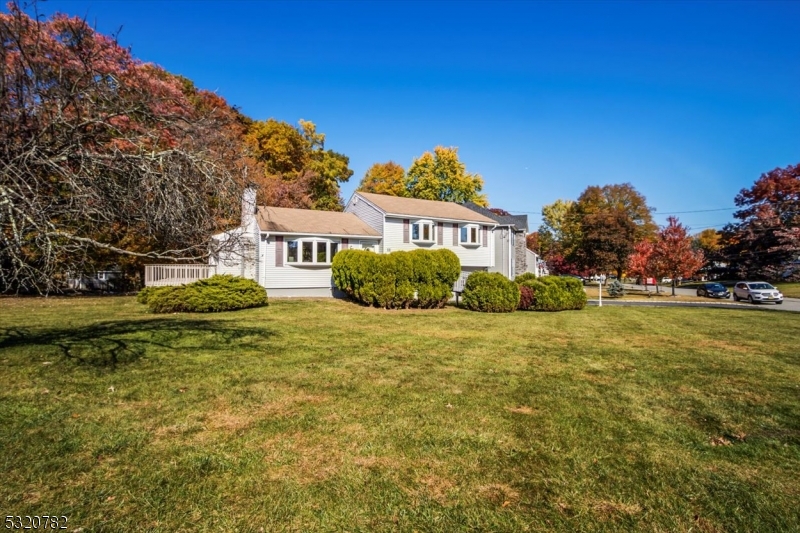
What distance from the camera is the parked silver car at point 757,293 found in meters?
24.0

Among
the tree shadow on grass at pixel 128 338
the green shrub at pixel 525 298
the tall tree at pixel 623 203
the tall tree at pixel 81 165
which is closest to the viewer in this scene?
the tall tree at pixel 81 165

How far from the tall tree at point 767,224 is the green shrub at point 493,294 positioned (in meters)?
35.5

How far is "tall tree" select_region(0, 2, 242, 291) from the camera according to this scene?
16.8ft

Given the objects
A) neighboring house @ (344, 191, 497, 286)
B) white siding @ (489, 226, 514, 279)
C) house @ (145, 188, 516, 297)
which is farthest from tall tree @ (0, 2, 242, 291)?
white siding @ (489, 226, 514, 279)

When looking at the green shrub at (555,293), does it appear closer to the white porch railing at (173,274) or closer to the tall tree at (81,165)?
the tall tree at (81,165)

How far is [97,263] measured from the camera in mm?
19422

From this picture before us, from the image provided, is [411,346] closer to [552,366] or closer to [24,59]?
[552,366]

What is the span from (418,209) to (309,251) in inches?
314

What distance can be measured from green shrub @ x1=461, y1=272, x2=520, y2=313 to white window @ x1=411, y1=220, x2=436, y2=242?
7694 millimetres

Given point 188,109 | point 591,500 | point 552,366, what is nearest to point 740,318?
point 552,366

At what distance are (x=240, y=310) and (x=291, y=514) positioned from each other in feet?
40.7

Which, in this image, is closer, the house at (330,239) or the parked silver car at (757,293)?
the house at (330,239)

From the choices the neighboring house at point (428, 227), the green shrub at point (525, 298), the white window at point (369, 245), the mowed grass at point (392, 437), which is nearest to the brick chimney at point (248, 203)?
the mowed grass at point (392, 437)

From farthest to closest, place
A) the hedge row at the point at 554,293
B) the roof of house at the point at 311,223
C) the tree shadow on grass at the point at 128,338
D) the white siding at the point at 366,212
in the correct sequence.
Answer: the white siding at the point at 366,212 < the roof of house at the point at 311,223 < the hedge row at the point at 554,293 < the tree shadow on grass at the point at 128,338
